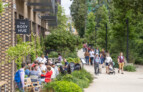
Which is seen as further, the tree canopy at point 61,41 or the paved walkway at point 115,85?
the tree canopy at point 61,41

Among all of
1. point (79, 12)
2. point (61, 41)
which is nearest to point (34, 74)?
point (61, 41)

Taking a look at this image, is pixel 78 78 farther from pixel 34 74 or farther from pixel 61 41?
pixel 61 41

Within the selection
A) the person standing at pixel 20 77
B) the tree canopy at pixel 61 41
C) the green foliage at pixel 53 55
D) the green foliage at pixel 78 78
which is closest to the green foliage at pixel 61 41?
the tree canopy at pixel 61 41

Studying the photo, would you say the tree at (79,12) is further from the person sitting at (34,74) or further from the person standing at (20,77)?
the person standing at (20,77)

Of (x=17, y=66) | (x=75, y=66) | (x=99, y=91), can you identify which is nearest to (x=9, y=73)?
(x=17, y=66)

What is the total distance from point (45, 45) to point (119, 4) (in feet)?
35.0

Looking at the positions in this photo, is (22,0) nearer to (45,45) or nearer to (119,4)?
(119,4)

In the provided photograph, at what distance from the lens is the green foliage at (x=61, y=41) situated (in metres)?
30.4

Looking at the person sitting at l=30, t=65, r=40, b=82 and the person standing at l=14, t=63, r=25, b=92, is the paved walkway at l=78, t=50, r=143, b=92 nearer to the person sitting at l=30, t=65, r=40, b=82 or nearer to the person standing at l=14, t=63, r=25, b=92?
the person sitting at l=30, t=65, r=40, b=82

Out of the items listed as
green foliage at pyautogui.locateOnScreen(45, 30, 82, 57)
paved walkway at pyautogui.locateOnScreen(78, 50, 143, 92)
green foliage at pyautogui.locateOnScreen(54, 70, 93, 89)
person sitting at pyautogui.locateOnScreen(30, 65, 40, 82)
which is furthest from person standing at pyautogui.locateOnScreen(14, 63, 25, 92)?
green foliage at pyautogui.locateOnScreen(45, 30, 82, 57)

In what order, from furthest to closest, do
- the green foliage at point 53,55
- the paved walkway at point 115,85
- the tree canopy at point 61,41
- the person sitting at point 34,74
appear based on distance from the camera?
the green foliage at point 53,55, the tree canopy at point 61,41, the paved walkway at point 115,85, the person sitting at point 34,74

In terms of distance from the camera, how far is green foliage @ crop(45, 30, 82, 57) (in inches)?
1198

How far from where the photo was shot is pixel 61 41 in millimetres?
30281

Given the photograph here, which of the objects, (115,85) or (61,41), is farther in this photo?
(61,41)
